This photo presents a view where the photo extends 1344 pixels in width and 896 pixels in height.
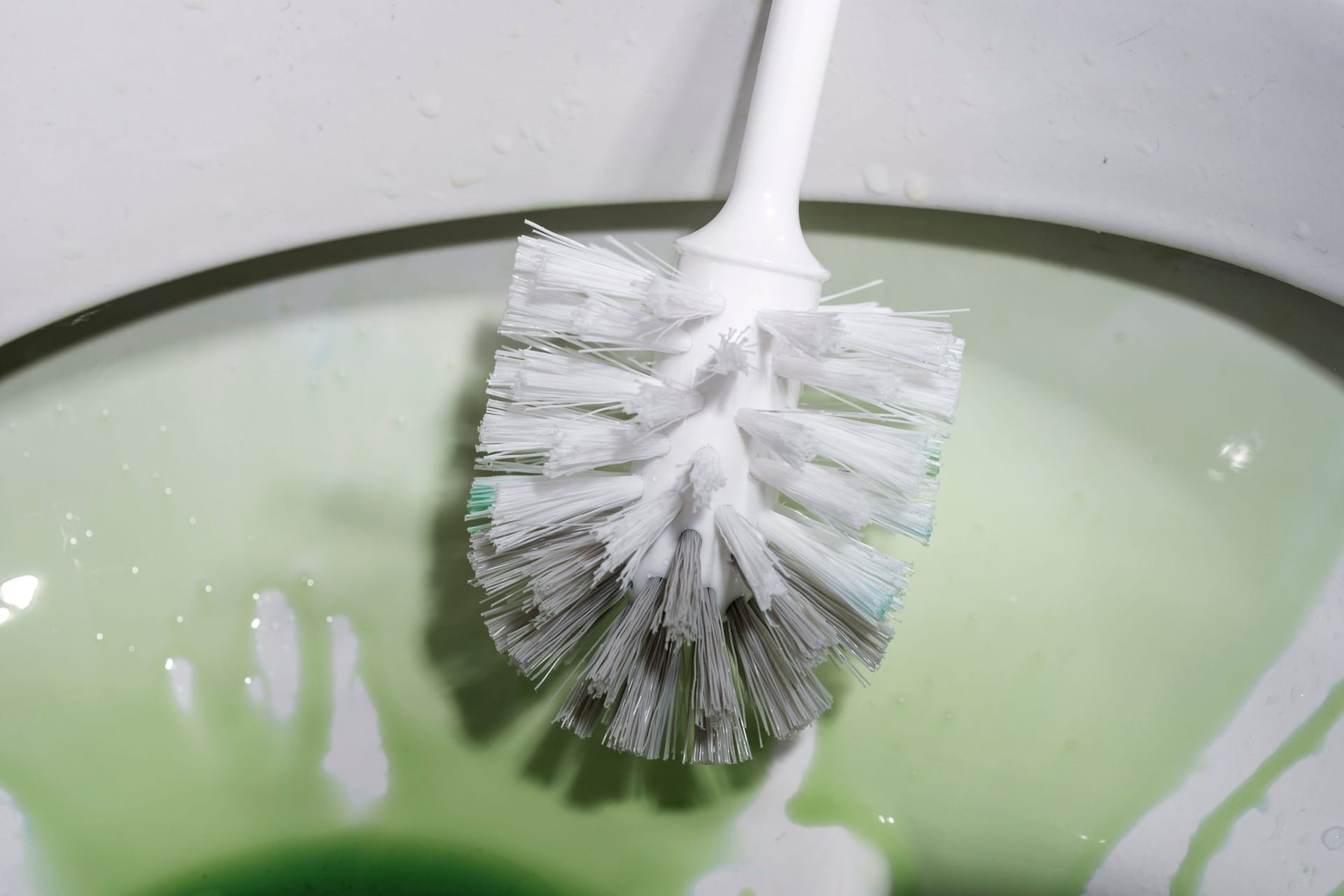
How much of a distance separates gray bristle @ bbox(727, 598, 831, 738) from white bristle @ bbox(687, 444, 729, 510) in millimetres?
77

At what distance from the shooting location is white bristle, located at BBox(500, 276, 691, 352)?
0.49 metres

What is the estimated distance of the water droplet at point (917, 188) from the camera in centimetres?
62

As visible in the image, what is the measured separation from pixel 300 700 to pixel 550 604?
282 mm

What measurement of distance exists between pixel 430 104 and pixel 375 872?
1.65 feet

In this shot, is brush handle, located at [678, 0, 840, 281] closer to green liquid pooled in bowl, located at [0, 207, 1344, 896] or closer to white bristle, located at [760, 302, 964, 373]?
white bristle, located at [760, 302, 964, 373]

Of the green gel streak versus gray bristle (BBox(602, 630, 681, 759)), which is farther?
the green gel streak

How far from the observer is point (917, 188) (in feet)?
2.05

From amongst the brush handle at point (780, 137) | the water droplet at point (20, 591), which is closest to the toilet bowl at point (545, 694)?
the water droplet at point (20, 591)

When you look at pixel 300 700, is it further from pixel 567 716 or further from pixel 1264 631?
pixel 1264 631

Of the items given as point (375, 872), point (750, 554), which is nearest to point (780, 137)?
point (750, 554)

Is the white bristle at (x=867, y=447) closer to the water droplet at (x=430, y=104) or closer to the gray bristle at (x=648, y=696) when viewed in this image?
the gray bristle at (x=648, y=696)

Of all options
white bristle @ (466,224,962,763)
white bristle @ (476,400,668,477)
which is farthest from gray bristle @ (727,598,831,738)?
white bristle @ (476,400,668,477)

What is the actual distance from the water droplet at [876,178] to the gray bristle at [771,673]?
276 millimetres

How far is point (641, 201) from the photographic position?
659 mm
